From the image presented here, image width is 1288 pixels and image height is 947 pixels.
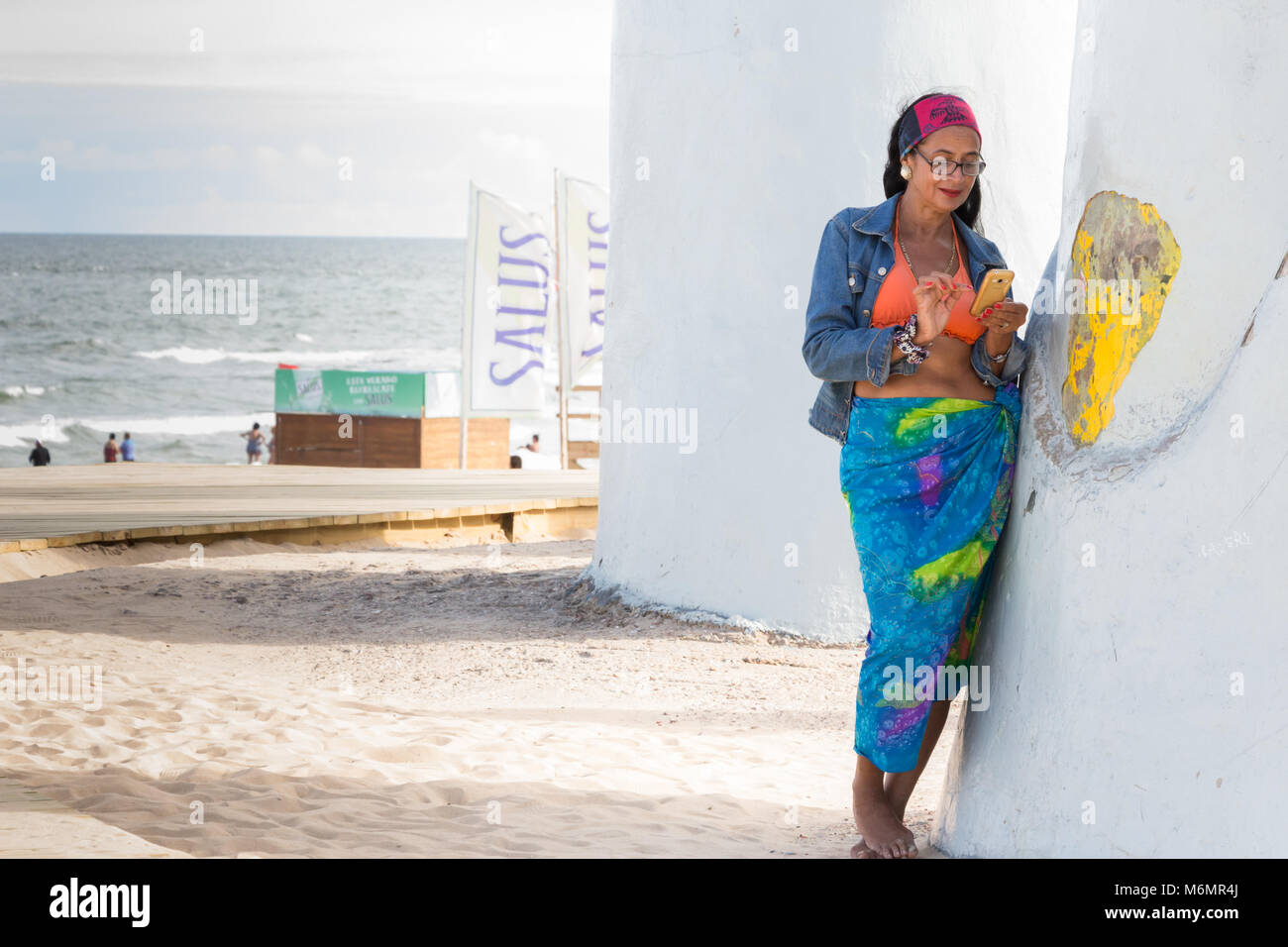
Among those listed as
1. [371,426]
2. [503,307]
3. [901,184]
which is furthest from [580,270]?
[901,184]

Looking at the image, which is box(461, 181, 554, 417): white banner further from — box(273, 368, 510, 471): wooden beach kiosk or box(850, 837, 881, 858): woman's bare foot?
box(850, 837, 881, 858): woman's bare foot

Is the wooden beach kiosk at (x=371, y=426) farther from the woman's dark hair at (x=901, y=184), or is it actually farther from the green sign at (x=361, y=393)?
the woman's dark hair at (x=901, y=184)

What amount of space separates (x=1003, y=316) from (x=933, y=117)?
0.48 m

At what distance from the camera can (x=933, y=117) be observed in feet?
9.93

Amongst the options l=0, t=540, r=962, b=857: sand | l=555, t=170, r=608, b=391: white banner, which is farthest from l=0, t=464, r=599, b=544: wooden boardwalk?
l=0, t=540, r=962, b=857: sand

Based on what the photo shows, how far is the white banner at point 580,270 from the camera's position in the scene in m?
15.2

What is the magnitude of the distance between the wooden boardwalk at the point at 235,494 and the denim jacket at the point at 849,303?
8.04 m

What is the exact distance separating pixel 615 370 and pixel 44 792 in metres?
4.54

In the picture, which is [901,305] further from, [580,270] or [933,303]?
[580,270]

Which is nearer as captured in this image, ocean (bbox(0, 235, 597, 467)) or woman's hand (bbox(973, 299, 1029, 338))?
woman's hand (bbox(973, 299, 1029, 338))

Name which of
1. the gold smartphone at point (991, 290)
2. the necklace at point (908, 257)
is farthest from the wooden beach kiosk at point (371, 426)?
the gold smartphone at point (991, 290)

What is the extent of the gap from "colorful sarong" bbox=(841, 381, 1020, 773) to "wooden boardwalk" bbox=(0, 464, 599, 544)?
26.6 feet

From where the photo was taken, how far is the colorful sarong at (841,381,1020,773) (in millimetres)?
3006

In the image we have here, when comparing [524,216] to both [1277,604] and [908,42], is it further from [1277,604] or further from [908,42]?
[1277,604]
